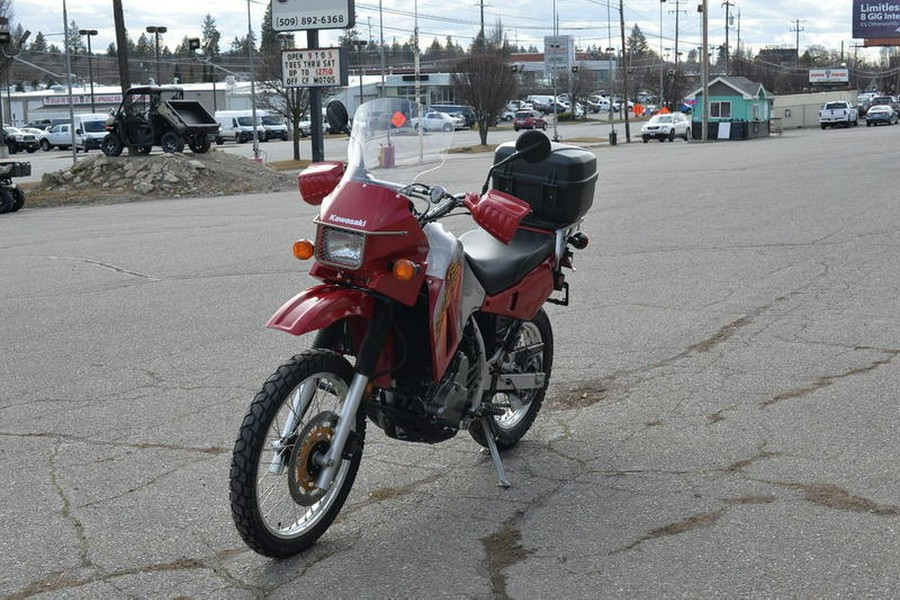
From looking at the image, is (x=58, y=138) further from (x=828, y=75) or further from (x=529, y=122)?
(x=828, y=75)

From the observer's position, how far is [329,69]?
75.0ft

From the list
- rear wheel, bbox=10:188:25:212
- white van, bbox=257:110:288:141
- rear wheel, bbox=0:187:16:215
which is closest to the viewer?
rear wheel, bbox=0:187:16:215

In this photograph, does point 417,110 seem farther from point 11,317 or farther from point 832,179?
point 832,179

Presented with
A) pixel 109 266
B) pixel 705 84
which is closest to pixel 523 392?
pixel 109 266

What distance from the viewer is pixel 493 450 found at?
16.4 feet

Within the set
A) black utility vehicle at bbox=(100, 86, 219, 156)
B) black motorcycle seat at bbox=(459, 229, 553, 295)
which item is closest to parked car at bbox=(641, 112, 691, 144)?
black utility vehicle at bbox=(100, 86, 219, 156)

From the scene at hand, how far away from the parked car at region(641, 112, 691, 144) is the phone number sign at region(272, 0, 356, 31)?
36.6 metres

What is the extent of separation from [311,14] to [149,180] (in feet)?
19.4

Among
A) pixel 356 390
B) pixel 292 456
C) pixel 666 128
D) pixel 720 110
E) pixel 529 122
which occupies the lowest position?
pixel 292 456

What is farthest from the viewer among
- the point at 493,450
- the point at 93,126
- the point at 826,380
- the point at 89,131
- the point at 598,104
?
the point at 598,104

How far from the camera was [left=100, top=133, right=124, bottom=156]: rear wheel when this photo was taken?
2828 cm

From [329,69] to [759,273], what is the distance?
1410cm

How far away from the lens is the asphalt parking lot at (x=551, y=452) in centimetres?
411

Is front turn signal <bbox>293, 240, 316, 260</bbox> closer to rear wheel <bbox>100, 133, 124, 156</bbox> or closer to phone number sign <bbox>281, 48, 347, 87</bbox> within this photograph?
phone number sign <bbox>281, 48, 347, 87</bbox>
